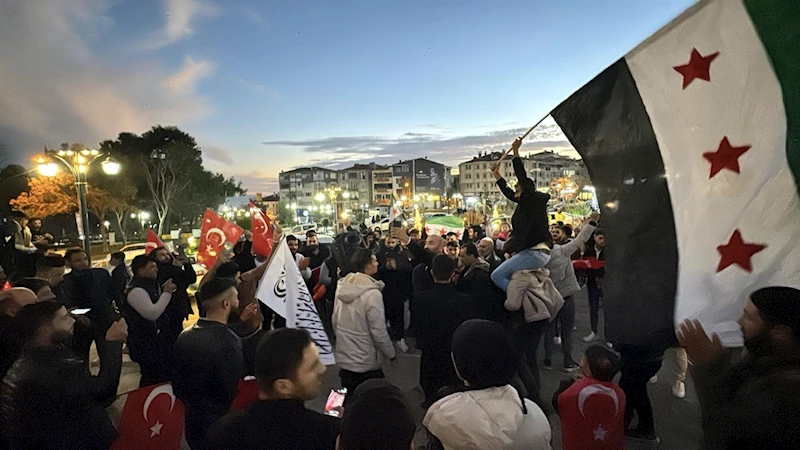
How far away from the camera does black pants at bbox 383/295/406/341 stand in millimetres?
7641

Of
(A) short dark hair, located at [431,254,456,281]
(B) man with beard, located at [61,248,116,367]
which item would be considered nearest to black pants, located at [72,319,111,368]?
(B) man with beard, located at [61,248,116,367]

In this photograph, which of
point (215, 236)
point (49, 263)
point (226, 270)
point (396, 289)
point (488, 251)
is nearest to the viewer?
point (226, 270)

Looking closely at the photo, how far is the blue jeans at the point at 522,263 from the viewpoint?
474 centimetres

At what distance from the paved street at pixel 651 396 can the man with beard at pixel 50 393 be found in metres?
0.56

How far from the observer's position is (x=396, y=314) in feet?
25.1

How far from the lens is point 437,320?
14.2 ft

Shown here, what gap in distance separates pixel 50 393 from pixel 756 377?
362 cm

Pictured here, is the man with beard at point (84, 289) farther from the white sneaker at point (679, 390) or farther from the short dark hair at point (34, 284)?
the white sneaker at point (679, 390)

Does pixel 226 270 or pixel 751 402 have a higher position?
pixel 226 270

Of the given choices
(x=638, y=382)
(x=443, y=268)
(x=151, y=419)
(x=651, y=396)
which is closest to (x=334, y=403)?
(x=151, y=419)

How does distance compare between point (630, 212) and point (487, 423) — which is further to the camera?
point (630, 212)

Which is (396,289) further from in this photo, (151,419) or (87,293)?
(151,419)

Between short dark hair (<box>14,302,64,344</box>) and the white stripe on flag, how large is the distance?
367cm

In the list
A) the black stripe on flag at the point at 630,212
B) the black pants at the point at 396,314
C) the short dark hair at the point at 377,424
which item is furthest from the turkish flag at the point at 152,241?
the black stripe on flag at the point at 630,212
